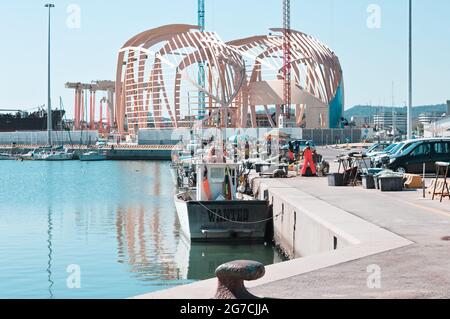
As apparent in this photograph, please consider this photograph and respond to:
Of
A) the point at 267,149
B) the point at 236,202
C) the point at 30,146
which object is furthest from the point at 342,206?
the point at 30,146

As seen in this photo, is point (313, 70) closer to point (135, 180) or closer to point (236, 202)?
point (135, 180)

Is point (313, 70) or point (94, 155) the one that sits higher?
point (313, 70)

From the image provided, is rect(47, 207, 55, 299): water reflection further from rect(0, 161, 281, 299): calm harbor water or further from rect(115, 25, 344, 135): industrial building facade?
rect(115, 25, 344, 135): industrial building facade

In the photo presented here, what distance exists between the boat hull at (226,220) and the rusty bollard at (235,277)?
16.8m

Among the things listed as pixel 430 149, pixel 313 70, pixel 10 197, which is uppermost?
pixel 313 70

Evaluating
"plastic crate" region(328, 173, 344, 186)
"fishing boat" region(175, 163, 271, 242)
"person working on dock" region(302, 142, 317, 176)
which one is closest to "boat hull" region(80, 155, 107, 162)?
"person working on dock" region(302, 142, 317, 176)

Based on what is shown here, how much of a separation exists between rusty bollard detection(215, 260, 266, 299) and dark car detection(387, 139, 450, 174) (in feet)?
83.7

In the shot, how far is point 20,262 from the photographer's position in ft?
78.0

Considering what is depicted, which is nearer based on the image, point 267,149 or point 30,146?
point 267,149

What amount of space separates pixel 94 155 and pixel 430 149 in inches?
3446

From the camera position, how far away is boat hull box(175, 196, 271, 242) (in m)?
26.5

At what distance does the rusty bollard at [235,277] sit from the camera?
30.6 feet
